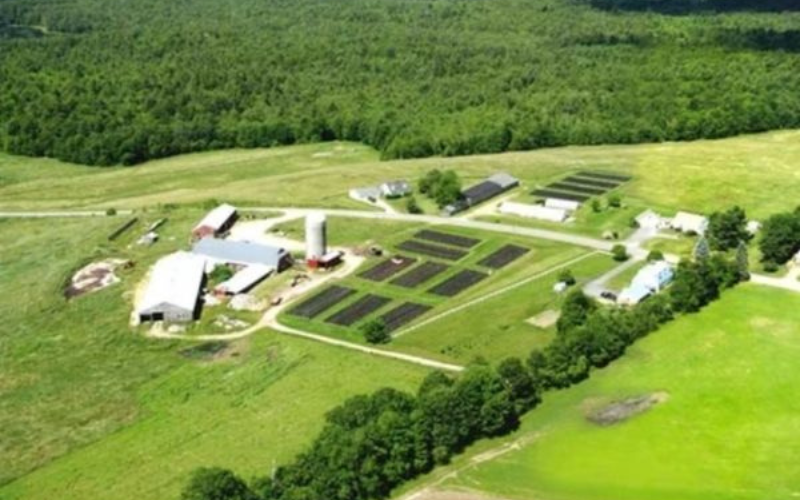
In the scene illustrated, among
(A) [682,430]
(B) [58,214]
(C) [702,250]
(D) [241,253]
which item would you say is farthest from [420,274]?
(B) [58,214]

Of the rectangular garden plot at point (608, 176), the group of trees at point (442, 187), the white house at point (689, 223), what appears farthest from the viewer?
the rectangular garden plot at point (608, 176)

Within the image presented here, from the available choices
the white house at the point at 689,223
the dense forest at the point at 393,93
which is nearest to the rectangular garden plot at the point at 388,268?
the white house at the point at 689,223

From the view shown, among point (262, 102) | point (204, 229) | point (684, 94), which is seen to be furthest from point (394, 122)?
point (204, 229)

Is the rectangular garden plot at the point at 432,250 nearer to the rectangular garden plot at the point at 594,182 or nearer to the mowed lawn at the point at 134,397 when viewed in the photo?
the mowed lawn at the point at 134,397

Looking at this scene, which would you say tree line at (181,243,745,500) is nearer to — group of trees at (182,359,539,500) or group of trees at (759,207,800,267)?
group of trees at (182,359,539,500)

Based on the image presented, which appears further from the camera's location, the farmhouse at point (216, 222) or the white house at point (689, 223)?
the farmhouse at point (216, 222)

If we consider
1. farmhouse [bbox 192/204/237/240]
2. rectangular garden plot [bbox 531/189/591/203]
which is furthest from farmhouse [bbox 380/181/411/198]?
farmhouse [bbox 192/204/237/240]

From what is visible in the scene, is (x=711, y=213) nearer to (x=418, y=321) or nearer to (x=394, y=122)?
(x=418, y=321)
